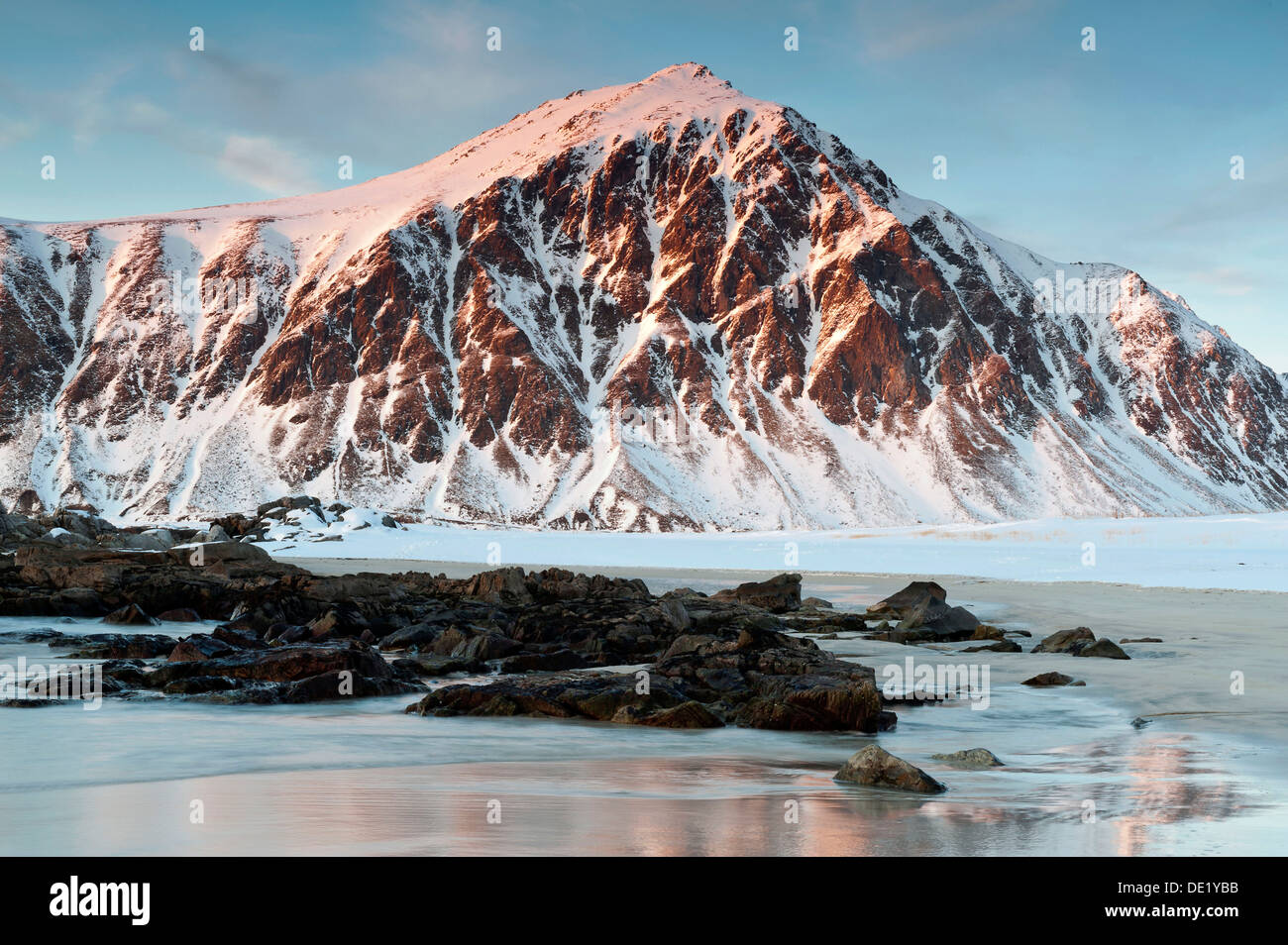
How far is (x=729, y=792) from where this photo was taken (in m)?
9.02

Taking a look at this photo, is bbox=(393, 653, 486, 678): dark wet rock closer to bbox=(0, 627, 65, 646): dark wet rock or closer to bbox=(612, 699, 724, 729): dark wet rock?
bbox=(612, 699, 724, 729): dark wet rock

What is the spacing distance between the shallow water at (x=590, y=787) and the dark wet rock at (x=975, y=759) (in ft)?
0.67

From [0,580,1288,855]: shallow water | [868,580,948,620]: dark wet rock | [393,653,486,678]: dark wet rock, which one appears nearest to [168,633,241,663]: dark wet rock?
[393,653,486,678]: dark wet rock

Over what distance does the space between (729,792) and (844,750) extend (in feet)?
10.4

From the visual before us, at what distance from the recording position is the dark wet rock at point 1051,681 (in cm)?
1730

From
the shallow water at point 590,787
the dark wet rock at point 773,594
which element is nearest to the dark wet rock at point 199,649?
the shallow water at point 590,787

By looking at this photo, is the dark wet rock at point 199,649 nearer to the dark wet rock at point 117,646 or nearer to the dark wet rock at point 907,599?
the dark wet rock at point 117,646

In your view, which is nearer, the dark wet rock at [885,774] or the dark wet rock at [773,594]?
the dark wet rock at [885,774]

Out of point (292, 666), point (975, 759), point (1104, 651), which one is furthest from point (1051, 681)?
point (292, 666)

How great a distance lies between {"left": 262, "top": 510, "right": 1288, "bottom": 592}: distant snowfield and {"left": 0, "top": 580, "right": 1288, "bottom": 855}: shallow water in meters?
29.7

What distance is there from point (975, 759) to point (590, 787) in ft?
12.7

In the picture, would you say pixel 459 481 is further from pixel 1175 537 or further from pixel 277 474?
pixel 1175 537

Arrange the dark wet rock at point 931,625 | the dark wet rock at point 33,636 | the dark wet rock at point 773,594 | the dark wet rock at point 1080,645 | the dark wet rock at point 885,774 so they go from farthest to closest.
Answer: the dark wet rock at point 773,594 < the dark wet rock at point 931,625 < the dark wet rock at point 33,636 < the dark wet rock at point 1080,645 < the dark wet rock at point 885,774

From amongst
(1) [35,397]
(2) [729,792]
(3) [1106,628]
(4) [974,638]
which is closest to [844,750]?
(2) [729,792]
